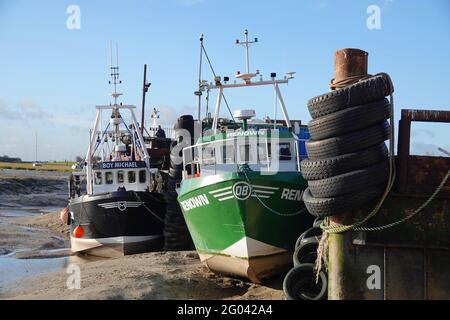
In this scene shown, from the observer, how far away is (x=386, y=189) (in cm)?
604

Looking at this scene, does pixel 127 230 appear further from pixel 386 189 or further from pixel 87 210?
pixel 386 189

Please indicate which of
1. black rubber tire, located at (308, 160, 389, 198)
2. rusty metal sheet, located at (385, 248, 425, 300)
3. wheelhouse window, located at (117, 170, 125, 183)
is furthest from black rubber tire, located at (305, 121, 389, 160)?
wheelhouse window, located at (117, 170, 125, 183)

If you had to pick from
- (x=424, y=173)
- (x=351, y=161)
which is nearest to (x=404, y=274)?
(x=424, y=173)

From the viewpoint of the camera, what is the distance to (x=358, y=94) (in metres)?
6.12

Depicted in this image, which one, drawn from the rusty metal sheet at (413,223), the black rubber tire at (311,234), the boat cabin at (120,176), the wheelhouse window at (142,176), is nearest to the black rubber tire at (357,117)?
the rusty metal sheet at (413,223)

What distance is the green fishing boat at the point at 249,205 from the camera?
9555 millimetres

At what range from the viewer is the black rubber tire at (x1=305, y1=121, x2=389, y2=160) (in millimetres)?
6109

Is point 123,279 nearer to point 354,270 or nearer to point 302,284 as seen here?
point 302,284

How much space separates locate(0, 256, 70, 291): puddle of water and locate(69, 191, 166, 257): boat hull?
114cm

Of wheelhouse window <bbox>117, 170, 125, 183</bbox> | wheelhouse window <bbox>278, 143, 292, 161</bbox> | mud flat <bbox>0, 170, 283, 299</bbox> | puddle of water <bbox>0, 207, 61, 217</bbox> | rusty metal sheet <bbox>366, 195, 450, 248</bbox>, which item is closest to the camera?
rusty metal sheet <bbox>366, 195, 450, 248</bbox>

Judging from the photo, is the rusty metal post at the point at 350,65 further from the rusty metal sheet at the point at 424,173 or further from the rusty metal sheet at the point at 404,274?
the rusty metal sheet at the point at 404,274

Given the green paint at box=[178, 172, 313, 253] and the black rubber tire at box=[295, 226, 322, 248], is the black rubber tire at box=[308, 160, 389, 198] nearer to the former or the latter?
the black rubber tire at box=[295, 226, 322, 248]

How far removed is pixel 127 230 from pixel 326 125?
414 inches
